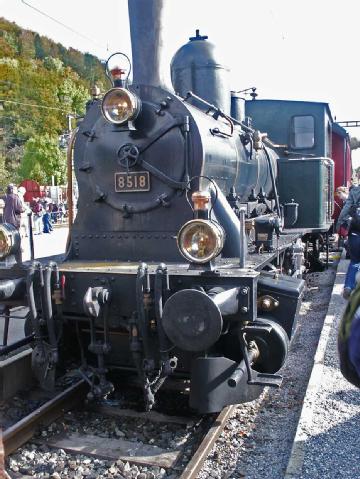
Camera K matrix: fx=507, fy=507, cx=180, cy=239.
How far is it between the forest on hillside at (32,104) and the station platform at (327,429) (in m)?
42.0

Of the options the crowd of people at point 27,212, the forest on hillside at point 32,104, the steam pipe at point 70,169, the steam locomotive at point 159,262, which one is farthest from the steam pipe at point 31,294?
the forest on hillside at point 32,104

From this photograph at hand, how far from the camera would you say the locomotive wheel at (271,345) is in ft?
12.5

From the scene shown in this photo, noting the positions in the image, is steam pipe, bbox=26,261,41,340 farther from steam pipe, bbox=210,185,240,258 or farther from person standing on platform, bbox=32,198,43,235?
person standing on platform, bbox=32,198,43,235

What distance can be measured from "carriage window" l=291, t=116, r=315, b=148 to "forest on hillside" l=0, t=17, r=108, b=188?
122ft

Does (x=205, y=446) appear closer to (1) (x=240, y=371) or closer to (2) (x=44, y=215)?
(1) (x=240, y=371)

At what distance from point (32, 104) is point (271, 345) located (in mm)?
50760

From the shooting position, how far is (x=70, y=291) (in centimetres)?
400

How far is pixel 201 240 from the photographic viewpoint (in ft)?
11.7

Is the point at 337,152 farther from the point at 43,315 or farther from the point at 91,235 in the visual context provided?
the point at 43,315

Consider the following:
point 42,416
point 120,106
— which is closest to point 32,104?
point 120,106

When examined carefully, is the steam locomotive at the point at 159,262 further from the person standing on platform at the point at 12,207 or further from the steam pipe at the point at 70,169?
the person standing on platform at the point at 12,207

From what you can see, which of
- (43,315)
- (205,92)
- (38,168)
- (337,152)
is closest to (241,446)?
(43,315)

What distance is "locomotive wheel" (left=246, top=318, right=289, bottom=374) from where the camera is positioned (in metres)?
3.82

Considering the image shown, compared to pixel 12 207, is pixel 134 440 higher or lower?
lower
